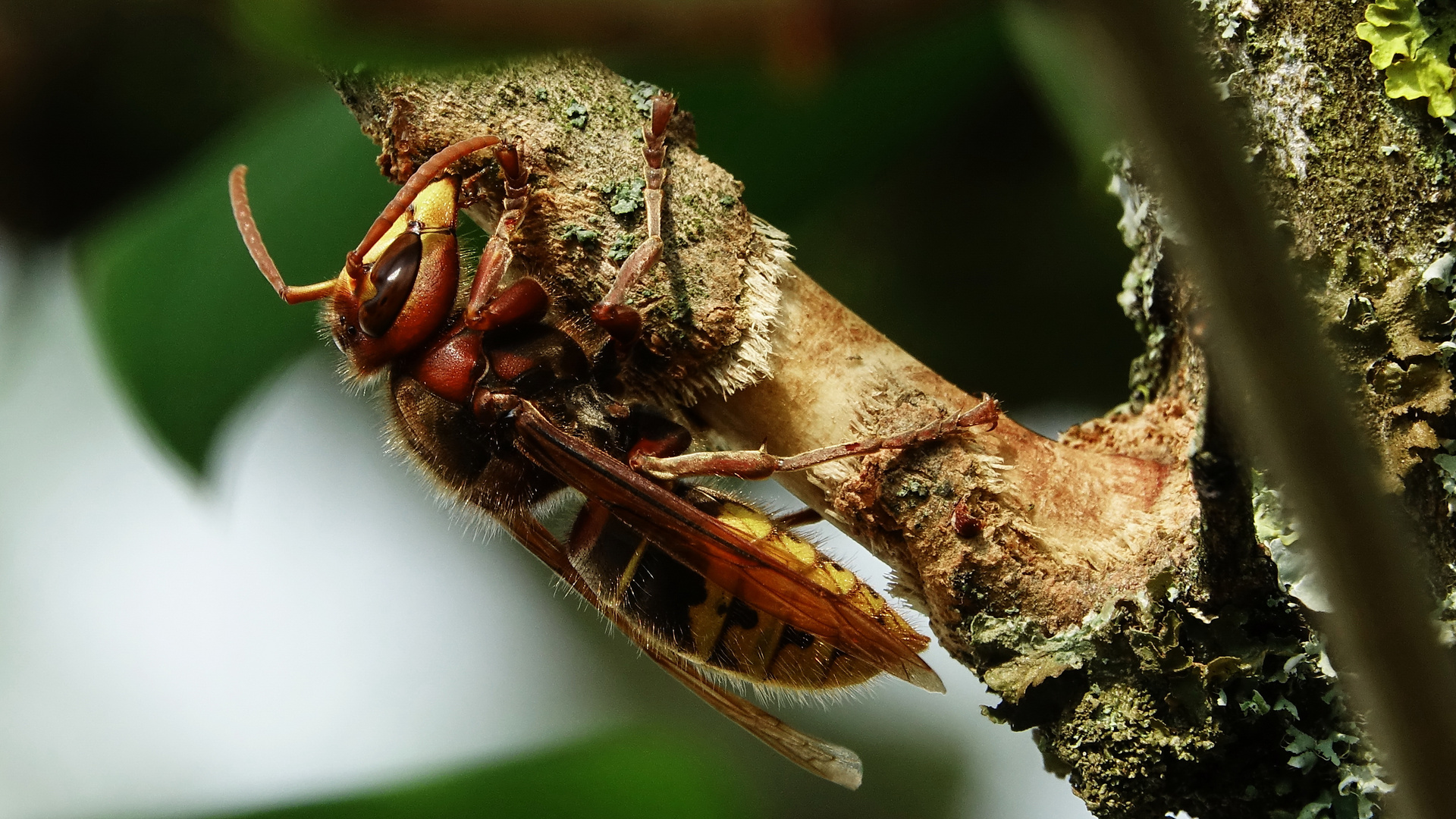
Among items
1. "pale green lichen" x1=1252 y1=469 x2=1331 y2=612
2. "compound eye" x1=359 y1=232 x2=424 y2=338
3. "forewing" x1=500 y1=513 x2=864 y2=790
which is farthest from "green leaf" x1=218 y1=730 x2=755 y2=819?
"pale green lichen" x1=1252 y1=469 x2=1331 y2=612

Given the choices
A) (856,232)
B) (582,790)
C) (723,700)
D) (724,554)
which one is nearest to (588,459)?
(724,554)

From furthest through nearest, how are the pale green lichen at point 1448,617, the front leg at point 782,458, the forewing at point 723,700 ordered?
the forewing at point 723,700
the front leg at point 782,458
the pale green lichen at point 1448,617

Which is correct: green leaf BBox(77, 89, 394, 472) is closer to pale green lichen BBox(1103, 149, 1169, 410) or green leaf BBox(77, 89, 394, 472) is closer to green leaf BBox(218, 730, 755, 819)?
green leaf BBox(218, 730, 755, 819)

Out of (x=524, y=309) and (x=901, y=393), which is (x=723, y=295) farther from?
(x=524, y=309)

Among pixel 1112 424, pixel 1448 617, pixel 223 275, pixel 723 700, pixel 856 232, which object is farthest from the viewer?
pixel 856 232

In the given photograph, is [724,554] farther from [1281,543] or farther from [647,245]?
[1281,543]

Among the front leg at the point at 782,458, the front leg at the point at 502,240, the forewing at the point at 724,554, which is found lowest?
the forewing at the point at 724,554

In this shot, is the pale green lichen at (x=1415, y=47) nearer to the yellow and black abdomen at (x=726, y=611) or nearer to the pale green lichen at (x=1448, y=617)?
the pale green lichen at (x=1448, y=617)

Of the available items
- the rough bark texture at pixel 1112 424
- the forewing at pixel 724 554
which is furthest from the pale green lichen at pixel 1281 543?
the forewing at pixel 724 554
